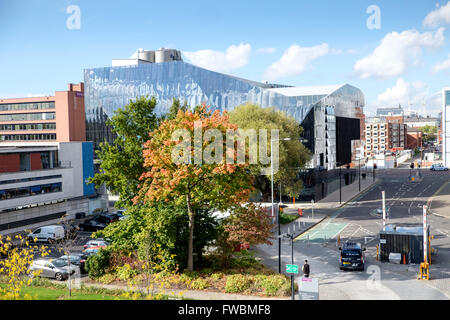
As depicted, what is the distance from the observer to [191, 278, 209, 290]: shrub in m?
24.2

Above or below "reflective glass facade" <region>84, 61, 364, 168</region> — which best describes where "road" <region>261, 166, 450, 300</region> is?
below

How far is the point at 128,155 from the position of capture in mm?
29547

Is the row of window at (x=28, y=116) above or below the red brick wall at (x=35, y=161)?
above

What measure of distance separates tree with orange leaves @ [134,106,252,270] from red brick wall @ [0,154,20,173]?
22508 millimetres

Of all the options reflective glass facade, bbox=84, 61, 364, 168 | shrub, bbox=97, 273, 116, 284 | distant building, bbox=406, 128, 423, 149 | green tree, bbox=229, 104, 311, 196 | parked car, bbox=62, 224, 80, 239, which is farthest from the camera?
distant building, bbox=406, 128, 423, 149

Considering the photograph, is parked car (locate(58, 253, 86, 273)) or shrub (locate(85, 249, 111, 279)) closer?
shrub (locate(85, 249, 111, 279))

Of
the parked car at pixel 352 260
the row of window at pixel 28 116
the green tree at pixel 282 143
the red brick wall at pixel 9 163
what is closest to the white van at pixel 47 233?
the red brick wall at pixel 9 163

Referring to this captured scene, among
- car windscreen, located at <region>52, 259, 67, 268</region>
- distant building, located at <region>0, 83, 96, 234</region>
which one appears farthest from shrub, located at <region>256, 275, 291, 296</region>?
distant building, located at <region>0, 83, 96, 234</region>

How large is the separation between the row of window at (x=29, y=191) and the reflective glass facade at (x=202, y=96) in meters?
24.6

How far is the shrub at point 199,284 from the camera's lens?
79.5 ft

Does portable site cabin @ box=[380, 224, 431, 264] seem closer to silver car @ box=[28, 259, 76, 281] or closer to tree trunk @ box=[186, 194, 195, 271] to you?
tree trunk @ box=[186, 194, 195, 271]

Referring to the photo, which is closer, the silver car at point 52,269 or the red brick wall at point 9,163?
the silver car at point 52,269
